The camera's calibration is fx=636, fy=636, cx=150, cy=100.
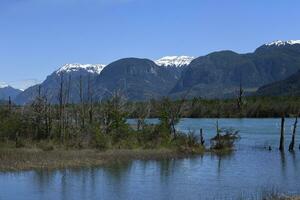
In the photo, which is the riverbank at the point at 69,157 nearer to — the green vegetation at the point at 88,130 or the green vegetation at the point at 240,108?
the green vegetation at the point at 88,130

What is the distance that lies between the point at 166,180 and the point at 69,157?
12.2 meters

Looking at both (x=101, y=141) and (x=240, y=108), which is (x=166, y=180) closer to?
(x=101, y=141)

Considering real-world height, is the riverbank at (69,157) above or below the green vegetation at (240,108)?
below

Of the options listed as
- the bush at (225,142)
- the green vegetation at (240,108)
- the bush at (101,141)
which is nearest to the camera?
the bush at (101,141)

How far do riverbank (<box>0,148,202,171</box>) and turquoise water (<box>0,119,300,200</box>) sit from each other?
1.73 m

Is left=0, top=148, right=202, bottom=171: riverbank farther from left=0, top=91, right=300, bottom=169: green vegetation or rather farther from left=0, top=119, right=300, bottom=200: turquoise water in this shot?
left=0, top=119, right=300, bottom=200: turquoise water

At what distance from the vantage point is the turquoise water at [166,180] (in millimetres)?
32562

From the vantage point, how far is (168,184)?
3706cm

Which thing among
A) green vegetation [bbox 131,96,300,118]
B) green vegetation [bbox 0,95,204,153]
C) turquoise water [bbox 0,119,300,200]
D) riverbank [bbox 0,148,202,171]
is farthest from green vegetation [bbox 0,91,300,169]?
green vegetation [bbox 131,96,300,118]

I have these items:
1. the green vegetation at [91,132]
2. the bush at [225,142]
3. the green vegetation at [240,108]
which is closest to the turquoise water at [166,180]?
the green vegetation at [91,132]

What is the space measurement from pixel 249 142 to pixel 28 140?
26.8 metres

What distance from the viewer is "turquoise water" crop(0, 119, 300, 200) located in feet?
107

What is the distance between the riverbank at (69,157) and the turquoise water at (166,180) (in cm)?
173

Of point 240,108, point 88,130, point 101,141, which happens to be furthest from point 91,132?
point 240,108
